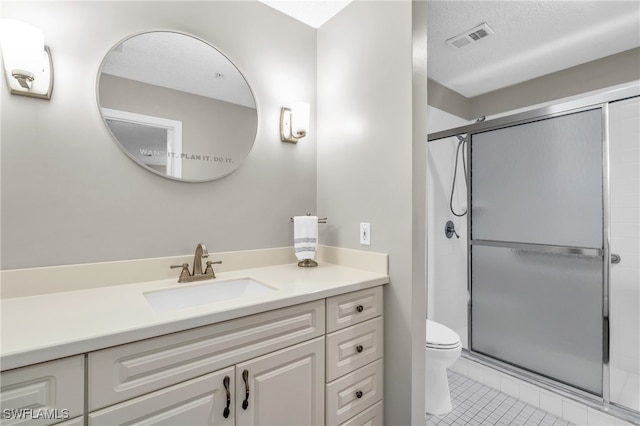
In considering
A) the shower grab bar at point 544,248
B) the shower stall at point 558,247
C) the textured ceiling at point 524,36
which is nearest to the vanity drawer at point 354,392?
the shower stall at point 558,247

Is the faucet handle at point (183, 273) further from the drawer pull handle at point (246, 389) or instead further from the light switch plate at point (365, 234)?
the light switch plate at point (365, 234)

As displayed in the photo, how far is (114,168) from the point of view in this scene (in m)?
1.18

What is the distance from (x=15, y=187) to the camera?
101cm

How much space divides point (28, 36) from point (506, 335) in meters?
3.05

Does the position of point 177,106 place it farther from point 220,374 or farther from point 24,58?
point 220,374

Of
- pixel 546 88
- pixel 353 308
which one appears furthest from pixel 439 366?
pixel 546 88

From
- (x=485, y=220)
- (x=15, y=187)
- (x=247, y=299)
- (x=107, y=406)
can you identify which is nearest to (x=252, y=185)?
(x=247, y=299)

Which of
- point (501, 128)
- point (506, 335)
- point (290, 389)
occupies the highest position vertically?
point (501, 128)

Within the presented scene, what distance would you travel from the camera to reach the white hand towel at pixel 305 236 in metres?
Answer: 1.54

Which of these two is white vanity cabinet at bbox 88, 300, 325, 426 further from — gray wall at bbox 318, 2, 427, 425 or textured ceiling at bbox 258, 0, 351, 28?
textured ceiling at bbox 258, 0, 351, 28

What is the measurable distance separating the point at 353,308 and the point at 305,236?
465mm

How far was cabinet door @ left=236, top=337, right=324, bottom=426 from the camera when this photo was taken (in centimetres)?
94

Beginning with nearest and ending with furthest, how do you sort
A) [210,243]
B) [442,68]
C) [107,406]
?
[107,406] < [210,243] < [442,68]

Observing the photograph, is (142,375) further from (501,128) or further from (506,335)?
(501,128)
